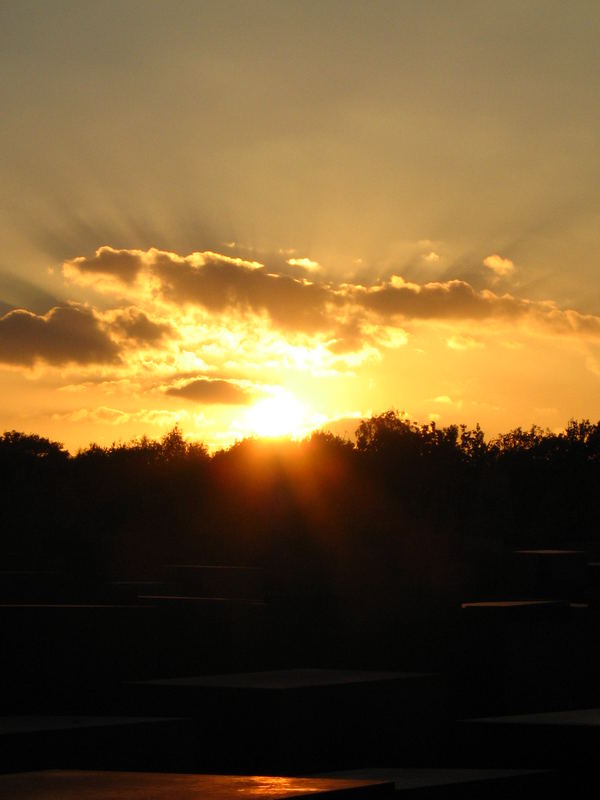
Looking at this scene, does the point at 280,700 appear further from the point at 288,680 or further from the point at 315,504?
the point at 315,504

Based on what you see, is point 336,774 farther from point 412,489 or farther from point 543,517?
point 543,517

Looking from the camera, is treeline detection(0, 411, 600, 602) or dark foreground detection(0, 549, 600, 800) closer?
dark foreground detection(0, 549, 600, 800)

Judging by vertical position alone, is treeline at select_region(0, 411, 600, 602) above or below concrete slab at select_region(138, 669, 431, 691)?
above

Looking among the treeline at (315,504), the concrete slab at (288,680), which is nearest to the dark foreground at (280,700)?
the concrete slab at (288,680)

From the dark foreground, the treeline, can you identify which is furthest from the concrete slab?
the treeline

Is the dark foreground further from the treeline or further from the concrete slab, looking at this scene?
the treeline

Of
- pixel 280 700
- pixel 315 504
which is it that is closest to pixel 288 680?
pixel 280 700

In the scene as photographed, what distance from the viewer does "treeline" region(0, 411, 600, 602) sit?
127 feet

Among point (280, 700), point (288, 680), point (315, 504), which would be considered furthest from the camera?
point (315, 504)

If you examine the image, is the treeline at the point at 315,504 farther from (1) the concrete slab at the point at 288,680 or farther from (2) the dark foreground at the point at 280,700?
(1) the concrete slab at the point at 288,680

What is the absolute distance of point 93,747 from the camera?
8.71m

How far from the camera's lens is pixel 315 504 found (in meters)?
53.7

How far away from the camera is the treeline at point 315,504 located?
1521 inches

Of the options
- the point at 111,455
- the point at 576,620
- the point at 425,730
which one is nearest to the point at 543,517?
the point at 111,455
